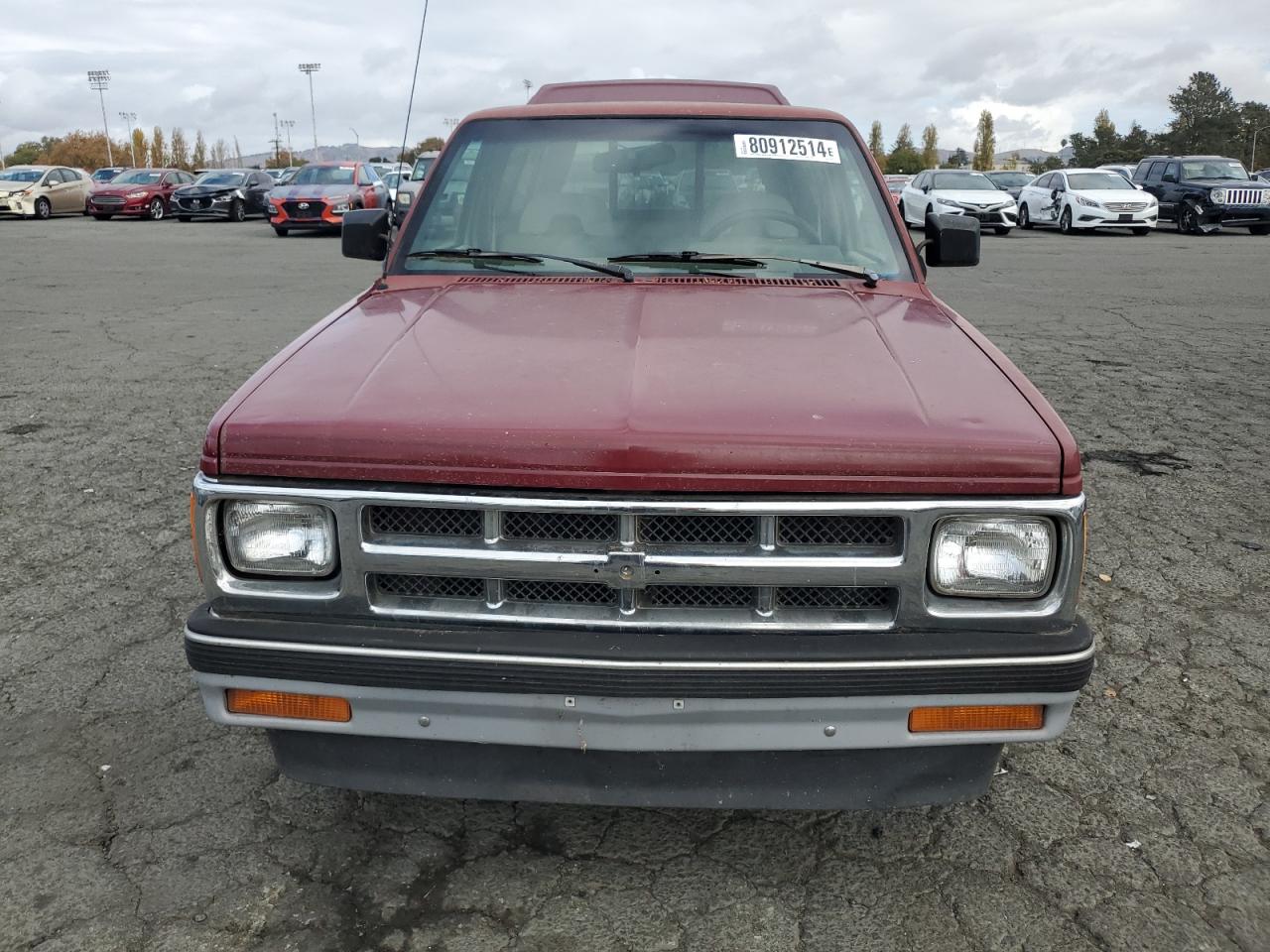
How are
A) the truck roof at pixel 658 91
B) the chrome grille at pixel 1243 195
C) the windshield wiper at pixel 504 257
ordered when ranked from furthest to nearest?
the chrome grille at pixel 1243 195 → the truck roof at pixel 658 91 → the windshield wiper at pixel 504 257

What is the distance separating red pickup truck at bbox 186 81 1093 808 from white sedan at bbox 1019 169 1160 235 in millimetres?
22438

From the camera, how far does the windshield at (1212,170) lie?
76.1 ft

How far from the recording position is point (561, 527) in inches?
84.9

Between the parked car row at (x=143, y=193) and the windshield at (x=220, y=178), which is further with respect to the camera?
the windshield at (x=220, y=178)

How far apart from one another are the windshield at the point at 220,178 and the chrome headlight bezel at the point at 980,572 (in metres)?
30.2

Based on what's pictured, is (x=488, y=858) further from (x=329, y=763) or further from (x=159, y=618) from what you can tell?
(x=159, y=618)

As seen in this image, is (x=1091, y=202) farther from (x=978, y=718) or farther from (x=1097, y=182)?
(x=978, y=718)

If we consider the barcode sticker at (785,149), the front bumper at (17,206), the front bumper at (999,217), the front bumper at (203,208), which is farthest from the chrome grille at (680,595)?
the front bumper at (17,206)

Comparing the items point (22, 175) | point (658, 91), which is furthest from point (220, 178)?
point (658, 91)

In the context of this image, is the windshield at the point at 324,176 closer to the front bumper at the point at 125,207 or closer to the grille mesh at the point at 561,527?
the front bumper at the point at 125,207

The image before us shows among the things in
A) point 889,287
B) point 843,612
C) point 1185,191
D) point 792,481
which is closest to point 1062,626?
point 843,612

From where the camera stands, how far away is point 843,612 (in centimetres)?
219

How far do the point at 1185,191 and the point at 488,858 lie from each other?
80.6 ft

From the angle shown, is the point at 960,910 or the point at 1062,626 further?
the point at 960,910
